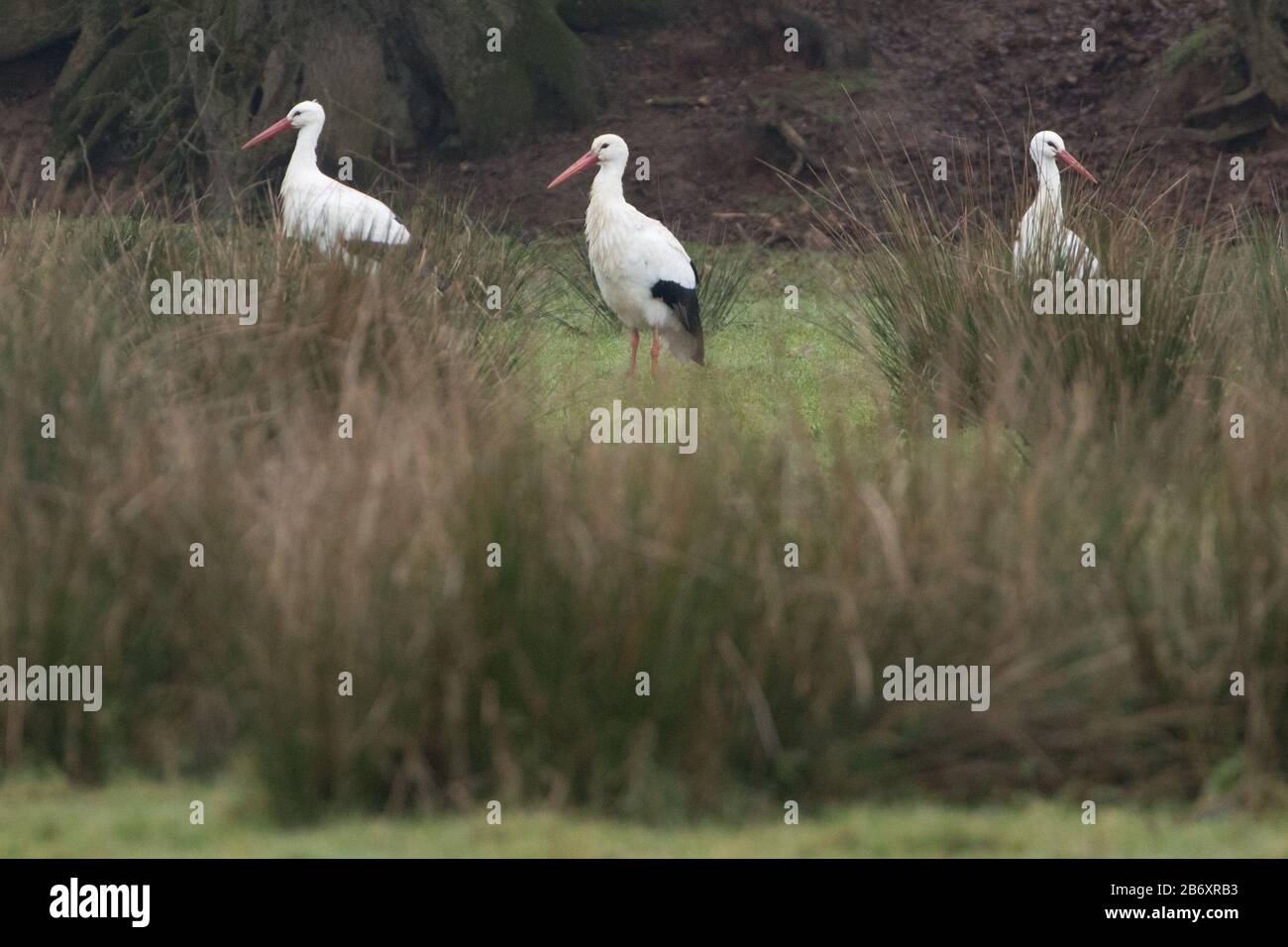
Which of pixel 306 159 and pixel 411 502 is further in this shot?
pixel 306 159

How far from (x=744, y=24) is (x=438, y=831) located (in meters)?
17.2

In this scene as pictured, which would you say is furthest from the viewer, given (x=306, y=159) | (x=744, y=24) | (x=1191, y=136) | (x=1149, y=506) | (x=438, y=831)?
(x=744, y=24)

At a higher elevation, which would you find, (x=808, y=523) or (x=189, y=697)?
(x=808, y=523)

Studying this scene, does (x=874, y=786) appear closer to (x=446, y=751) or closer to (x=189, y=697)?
(x=446, y=751)

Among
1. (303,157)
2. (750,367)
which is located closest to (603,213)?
(750,367)

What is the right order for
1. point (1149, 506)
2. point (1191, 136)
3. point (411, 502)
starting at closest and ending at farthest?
1. point (411, 502)
2. point (1149, 506)
3. point (1191, 136)

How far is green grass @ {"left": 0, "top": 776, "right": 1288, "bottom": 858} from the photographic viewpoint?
4262 millimetres

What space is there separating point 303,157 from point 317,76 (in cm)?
687

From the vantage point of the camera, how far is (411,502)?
4.77 meters

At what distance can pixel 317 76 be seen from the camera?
1788 cm

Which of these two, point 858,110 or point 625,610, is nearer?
point 625,610

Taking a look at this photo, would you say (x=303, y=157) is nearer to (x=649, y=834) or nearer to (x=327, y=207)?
(x=327, y=207)

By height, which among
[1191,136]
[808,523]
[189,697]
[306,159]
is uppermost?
[1191,136]

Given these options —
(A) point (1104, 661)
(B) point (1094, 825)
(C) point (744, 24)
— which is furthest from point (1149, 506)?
(C) point (744, 24)
